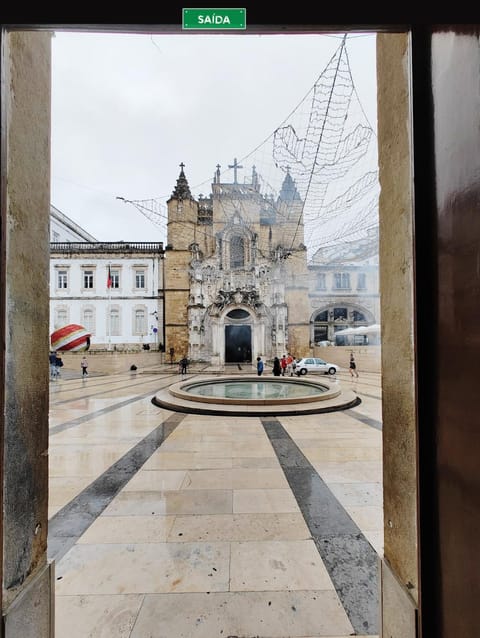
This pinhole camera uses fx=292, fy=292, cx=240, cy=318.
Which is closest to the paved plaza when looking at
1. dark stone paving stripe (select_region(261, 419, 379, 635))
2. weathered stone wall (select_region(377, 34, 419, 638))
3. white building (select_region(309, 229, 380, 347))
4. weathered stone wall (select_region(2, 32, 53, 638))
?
dark stone paving stripe (select_region(261, 419, 379, 635))

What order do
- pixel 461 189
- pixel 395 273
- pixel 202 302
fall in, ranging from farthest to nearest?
pixel 202 302, pixel 395 273, pixel 461 189

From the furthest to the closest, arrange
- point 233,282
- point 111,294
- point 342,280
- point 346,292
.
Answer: point 342,280 → point 346,292 → point 111,294 → point 233,282

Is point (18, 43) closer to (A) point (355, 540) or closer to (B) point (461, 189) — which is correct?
(B) point (461, 189)

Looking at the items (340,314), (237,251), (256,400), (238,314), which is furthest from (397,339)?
(340,314)

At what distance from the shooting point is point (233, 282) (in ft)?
84.2

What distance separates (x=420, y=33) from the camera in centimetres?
145

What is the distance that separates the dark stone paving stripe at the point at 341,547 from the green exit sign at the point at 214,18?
3586mm

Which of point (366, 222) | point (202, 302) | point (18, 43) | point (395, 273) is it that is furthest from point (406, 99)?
point (202, 302)

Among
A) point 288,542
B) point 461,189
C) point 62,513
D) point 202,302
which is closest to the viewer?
point 461,189

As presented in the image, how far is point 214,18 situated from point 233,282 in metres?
24.3

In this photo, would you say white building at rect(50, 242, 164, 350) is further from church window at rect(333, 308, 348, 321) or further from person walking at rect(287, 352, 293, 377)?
church window at rect(333, 308, 348, 321)

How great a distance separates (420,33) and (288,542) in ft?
12.3

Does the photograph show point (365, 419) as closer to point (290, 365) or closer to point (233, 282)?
point (290, 365)

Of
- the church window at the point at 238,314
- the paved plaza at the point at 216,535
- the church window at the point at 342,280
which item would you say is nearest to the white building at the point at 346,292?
the church window at the point at 342,280
